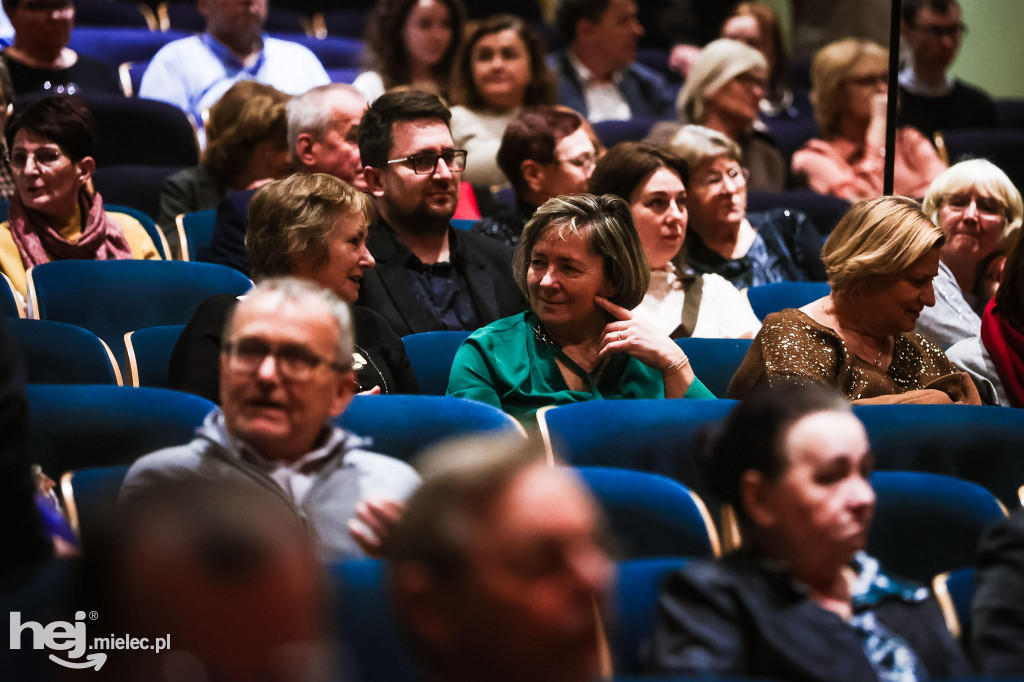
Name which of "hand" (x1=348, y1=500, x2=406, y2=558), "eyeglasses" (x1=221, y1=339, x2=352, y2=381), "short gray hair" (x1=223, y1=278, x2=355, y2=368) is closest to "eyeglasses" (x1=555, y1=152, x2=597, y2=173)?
"short gray hair" (x1=223, y1=278, x2=355, y2=368)

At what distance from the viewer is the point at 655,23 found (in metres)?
5.91

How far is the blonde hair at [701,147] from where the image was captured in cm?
316

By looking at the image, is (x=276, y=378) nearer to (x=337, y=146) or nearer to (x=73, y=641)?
(x=73, y=641)

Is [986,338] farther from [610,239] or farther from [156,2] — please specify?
[156,2]

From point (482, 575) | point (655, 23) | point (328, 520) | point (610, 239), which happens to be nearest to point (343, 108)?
point (610, 239)

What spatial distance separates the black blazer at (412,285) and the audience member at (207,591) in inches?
66.7

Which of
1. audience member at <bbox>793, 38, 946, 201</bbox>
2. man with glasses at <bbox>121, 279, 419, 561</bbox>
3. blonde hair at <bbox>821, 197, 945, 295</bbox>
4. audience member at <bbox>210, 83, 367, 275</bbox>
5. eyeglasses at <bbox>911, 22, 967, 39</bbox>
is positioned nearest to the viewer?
man with glasses at <bbox>121, 279, 419, 561</bbox>

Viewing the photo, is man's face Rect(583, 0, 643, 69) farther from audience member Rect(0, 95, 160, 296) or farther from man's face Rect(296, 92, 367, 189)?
audience member Rect(0, 95, 160, 296)

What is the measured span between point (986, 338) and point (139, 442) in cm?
170

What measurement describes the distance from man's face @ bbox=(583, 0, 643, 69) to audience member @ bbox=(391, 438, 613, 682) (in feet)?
12.8

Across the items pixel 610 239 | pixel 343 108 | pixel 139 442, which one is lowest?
pixel 139 442

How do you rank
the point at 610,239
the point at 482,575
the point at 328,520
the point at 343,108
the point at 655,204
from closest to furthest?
the point at 482,575
the point at 328,520
the point at 610,239
the point at 655,204
the point at 343,108

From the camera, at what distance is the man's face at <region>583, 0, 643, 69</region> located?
185 inches

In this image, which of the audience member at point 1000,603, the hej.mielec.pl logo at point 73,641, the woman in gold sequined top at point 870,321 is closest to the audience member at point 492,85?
the woman in gold sequined top at point 870,321
